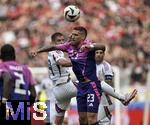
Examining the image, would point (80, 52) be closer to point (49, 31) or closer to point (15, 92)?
point (15, 92)

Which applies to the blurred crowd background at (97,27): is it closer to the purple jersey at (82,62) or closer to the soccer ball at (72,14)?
the soccer ball at (72,14)

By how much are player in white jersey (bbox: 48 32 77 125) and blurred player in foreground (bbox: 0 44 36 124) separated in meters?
1.75

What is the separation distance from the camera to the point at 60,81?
1636 cm

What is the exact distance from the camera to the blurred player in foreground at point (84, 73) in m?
14.3

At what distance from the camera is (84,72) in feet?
46.9

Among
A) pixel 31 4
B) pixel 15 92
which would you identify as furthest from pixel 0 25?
pixel 15 92

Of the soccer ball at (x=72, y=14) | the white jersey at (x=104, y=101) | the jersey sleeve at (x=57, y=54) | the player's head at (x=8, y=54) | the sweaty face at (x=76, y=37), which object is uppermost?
the soccer ball at (x=72, y=14)

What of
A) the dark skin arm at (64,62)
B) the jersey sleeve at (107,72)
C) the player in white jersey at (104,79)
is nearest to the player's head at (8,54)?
the dark skin arm at (64,62)

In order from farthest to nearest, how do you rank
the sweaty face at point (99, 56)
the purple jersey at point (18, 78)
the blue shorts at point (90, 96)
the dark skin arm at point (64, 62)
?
the sweaty face at point (99, 56) < the dark skin arm at point (64, 62) < the blue shorts at point (90, 96) < the purple jersey at point (18, 78)

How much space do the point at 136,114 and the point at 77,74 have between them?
9727mm

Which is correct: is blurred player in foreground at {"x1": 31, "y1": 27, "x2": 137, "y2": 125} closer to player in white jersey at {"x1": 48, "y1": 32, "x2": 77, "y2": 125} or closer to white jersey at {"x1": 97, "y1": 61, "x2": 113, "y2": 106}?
white jersey at {"x1": 97, "y1": 61, "x2": 113, "y2": 106}

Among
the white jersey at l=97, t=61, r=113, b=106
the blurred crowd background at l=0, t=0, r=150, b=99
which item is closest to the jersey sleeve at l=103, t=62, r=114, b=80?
the white jersey at l=97, t=61, r=113, b=106

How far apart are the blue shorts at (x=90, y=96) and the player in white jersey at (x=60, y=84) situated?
5.45 feet

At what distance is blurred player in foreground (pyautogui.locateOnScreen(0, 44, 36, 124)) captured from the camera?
553 inches
